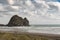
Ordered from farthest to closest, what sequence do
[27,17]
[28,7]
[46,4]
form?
[27,17]
[28,7]
[46,4]

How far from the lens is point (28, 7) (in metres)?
8.59

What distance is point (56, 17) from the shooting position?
846 centimetres

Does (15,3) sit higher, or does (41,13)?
(15,3)

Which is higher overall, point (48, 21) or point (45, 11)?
point (45, 11)

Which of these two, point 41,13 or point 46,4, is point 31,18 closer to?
point 41,13

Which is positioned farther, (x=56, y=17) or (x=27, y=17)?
(x=27, y=17)

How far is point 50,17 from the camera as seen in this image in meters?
8.67

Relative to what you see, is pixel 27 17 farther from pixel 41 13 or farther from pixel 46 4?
pixel 46 4

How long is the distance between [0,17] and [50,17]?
2644 mm

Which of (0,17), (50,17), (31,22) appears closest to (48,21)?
(50,17)

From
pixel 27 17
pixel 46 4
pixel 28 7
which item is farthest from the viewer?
pixel 27 17

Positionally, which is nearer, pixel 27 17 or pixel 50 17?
pixel 50 17

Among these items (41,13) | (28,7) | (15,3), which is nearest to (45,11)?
(41,13)

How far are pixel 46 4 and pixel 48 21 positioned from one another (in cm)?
122
